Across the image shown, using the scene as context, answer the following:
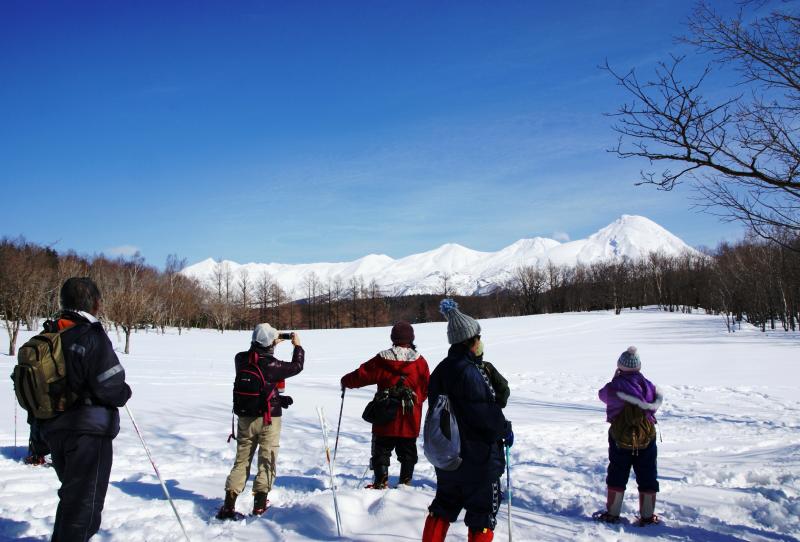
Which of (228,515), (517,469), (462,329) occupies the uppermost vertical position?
(462,329)

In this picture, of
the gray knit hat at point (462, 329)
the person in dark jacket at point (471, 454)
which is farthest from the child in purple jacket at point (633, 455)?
the gray knit hat at point (462, 329)

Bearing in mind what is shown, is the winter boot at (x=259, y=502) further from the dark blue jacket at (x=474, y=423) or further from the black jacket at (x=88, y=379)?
the dark blue jacket at (x=474, y=423)

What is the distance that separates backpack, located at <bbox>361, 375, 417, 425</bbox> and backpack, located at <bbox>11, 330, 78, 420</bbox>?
2747mm

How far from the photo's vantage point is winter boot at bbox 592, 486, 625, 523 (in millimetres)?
4633

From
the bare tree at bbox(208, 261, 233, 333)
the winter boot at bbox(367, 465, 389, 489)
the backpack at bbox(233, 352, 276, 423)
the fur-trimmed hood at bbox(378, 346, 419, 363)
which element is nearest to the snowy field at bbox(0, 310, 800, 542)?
the winter boot at bbox(367, 465, 389, 489)

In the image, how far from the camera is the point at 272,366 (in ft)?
16.4

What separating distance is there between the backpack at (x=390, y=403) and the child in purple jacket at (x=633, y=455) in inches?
74.2

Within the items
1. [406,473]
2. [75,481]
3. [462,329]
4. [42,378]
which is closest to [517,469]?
[406,473]

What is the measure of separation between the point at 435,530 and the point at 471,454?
58 cm

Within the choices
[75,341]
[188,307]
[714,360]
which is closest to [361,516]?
[75,341]

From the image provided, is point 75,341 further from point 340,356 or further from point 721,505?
point 340,356

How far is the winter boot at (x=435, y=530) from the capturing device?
3.42 m

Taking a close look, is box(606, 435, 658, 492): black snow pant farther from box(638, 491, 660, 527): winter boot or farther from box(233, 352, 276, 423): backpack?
box(233, 352, 276, 423): backpack

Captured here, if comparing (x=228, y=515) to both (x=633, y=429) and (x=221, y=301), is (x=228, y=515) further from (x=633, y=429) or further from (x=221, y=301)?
(x=221, y=301)
